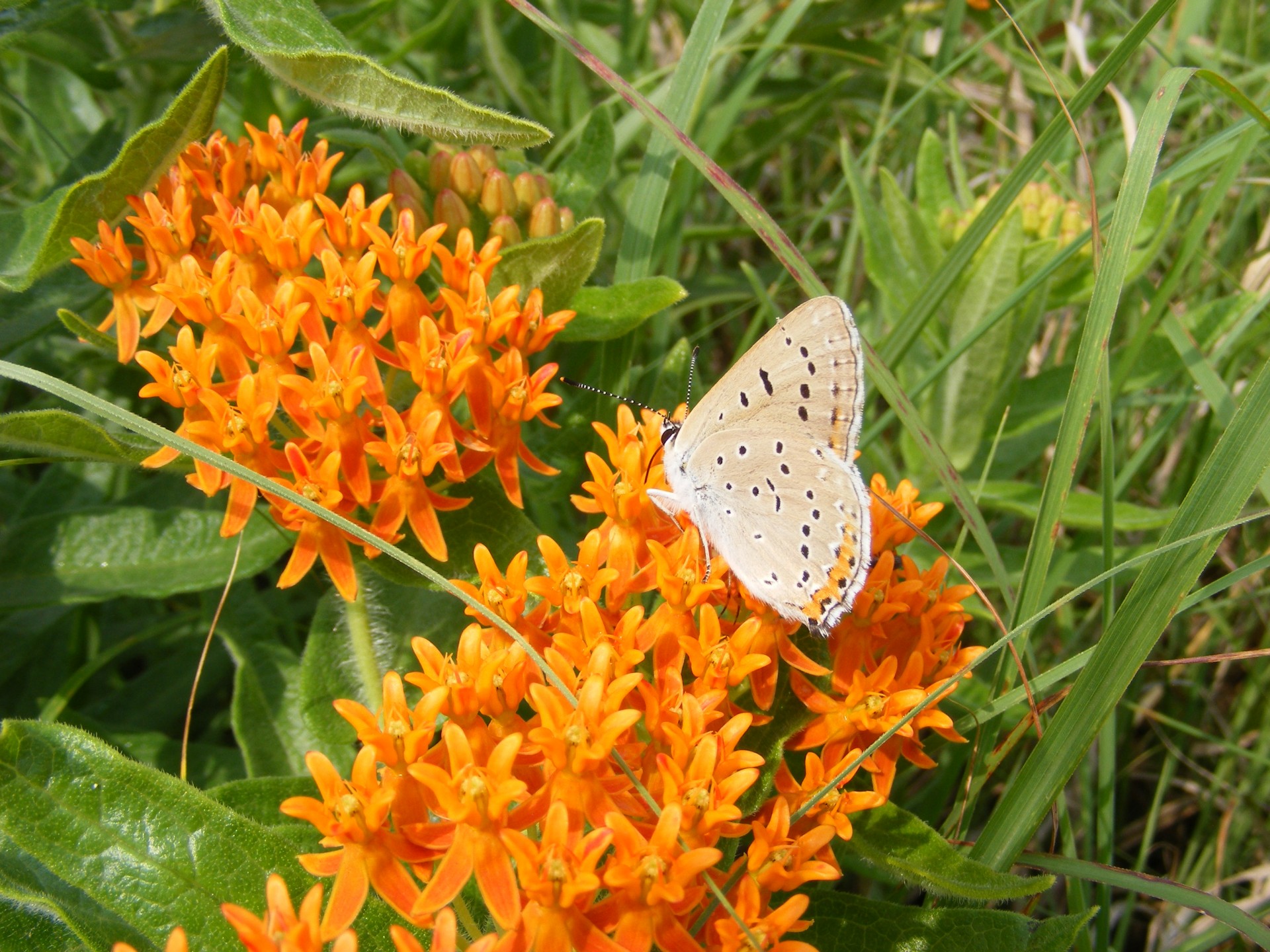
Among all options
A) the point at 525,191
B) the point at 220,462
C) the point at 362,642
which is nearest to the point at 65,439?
the point at 220,462

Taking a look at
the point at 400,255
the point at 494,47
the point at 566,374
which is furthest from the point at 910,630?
the point at 494,47

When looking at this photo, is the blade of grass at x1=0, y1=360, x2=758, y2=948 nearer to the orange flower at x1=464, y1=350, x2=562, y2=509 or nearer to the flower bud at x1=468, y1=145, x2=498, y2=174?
the orange flower at x1=464, y1=350, x2=562, y2=509

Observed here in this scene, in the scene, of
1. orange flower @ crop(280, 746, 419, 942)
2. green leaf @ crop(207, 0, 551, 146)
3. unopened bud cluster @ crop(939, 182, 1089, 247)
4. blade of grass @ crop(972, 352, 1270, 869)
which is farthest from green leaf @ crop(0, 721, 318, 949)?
unopened bud cluster @ crop(939, 182, 1089, 247)

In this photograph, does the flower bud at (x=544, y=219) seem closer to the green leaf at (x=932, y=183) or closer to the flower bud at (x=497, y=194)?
the flower bud at (x=497, y=194)

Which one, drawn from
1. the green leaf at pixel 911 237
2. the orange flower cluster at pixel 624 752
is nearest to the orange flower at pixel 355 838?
the orange flower cluster at pixel 624 752

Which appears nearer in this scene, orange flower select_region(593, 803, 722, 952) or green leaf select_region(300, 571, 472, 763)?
orange flower select_region(593, 803, 722, 952)

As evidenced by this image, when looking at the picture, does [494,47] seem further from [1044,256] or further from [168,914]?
[168,914]
